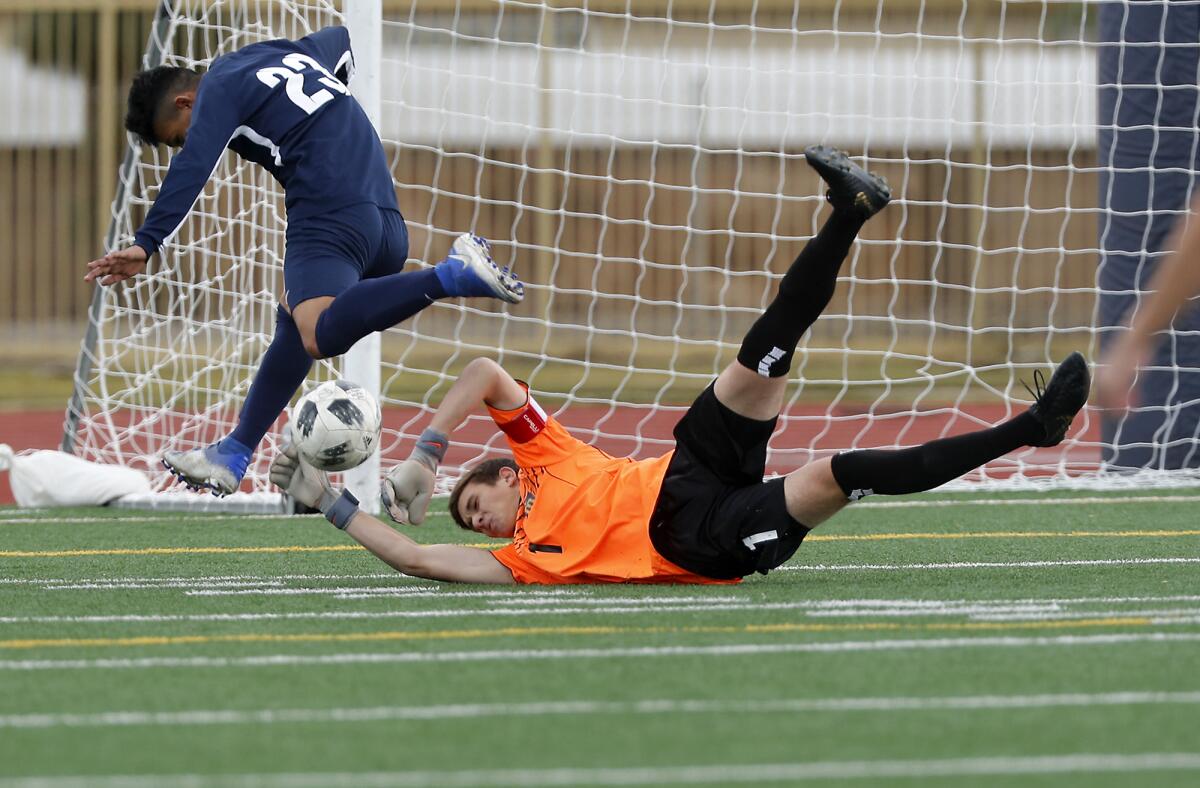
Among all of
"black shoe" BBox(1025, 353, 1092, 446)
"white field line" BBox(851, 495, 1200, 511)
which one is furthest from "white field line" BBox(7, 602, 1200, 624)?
"white field line" BBox(851, 495, 1200, 511)

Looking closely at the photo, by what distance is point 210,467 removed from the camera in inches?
252

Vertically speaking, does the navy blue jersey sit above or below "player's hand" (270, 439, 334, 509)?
above

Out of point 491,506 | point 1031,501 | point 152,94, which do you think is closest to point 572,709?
point 491,506

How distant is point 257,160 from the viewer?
657 cm

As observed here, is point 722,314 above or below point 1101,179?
below

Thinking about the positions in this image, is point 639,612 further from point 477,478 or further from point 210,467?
point 210,467

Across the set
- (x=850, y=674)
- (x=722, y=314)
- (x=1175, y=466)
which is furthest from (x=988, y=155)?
(x=850, y=674)

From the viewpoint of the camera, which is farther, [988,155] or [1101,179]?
[988,155]

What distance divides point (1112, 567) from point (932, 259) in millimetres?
9641

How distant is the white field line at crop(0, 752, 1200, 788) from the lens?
9.91ft

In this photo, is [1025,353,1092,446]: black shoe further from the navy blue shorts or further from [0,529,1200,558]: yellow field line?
the navy blue shorts

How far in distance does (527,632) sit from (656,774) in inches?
62.4

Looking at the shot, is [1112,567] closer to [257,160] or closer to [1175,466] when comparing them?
[257,160]

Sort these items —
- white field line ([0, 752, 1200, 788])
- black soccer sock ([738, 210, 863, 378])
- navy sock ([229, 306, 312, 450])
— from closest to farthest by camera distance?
white field line ([0, 752, 1200, 788]), black soccer sock ([738, 210, 863, 378]), navy sock ([229, 306, 312, 450])
